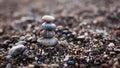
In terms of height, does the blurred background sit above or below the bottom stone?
above

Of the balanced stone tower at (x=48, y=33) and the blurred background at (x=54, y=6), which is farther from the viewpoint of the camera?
the blurred background at (x=54, y=6)

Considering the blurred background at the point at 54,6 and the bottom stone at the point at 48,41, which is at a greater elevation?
the blurred background at the point at 54,6

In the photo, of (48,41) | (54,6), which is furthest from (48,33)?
(54,6)

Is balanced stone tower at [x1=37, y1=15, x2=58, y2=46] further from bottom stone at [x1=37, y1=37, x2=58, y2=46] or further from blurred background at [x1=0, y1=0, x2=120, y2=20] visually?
blurred background at [x1=0, y1=0, x2=120, y2=20]

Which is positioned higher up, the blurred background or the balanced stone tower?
the blurred background

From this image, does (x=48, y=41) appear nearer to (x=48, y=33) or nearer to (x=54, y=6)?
(x=48, y=33)

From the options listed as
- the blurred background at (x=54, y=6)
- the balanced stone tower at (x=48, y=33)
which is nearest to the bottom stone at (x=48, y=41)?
the balanced stone tower at (x=48, y=33)

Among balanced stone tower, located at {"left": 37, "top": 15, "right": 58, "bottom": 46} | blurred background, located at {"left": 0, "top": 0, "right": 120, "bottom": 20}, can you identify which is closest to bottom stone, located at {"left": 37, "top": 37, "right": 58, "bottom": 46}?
balanced stone tower, located at {"left": 37, "top": 15, "right": 58, "bottom": 46}

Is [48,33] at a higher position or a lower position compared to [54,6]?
lower

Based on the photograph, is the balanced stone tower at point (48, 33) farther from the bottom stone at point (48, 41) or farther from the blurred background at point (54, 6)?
the blurred background at point (54, 6)

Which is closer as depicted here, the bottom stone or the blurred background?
the bottom stone

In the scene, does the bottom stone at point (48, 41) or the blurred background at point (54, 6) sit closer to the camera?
the bottom stone at point (48, 41)

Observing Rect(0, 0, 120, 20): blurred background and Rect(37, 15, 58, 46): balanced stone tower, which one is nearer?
Rect(37, 15, 58, 46): balanced stone tower
